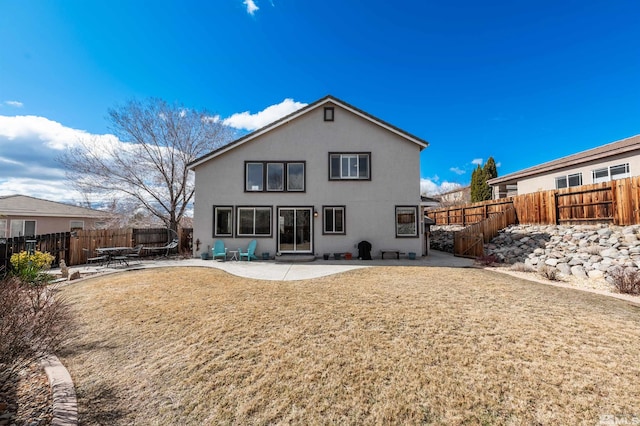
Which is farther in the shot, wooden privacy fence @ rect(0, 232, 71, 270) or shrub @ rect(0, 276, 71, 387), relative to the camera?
wooden privacy fence @ rect(0, 232, 71, 270)

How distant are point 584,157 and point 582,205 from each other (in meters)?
5.24

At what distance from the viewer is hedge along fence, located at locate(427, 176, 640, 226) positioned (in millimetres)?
10734

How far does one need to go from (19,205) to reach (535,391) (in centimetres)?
2909

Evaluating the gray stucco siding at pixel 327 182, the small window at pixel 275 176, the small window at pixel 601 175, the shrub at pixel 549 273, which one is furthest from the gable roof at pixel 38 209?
the small window at pixel 601 175

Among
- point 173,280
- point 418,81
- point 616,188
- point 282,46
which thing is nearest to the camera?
point 173,280

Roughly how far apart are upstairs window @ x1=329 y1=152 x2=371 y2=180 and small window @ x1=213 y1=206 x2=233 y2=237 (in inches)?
242

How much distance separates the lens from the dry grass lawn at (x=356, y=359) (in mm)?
2803

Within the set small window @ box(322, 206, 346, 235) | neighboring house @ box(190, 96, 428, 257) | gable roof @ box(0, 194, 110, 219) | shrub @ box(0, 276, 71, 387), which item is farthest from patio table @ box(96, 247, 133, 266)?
small window @ box(322, 206, 346, 235)

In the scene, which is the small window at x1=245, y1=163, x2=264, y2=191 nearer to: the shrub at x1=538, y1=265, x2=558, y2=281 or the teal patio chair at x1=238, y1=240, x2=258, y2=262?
the teal patio chair at x1=238, y1=240, x2=258, y2=262

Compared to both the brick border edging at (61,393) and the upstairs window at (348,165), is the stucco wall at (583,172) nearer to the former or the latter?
the upstairs window at (348,165)

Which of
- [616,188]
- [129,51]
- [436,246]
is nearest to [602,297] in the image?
[616,188]

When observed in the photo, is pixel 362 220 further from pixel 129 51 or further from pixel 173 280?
pixel 129 51

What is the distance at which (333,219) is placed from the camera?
1427 cm

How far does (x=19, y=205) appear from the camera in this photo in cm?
1858
